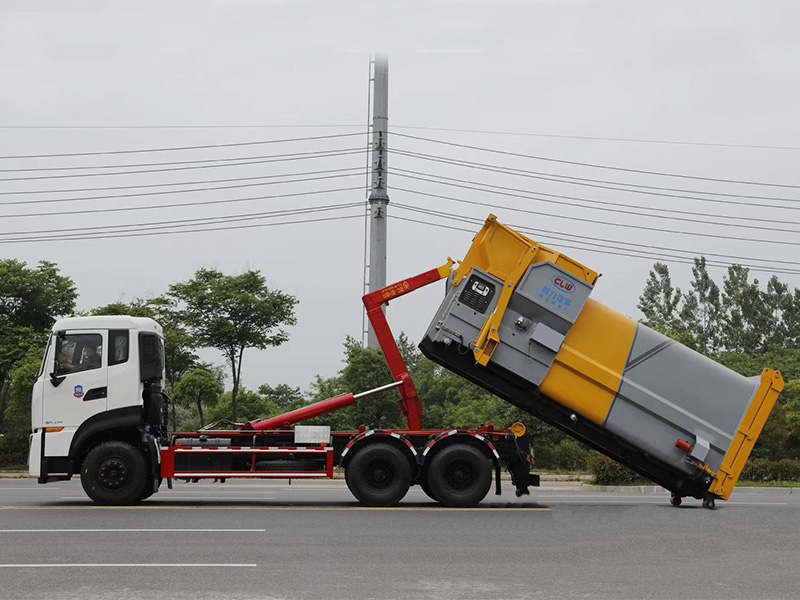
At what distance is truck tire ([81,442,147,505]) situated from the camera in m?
14.4

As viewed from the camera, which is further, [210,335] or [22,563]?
[210,335]

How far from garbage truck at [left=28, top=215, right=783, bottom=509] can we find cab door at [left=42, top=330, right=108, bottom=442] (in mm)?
16

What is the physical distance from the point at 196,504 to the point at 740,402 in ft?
27.3

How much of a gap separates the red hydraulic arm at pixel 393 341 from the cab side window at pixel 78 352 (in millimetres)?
4163

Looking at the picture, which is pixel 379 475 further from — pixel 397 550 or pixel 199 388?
pixel 199 388

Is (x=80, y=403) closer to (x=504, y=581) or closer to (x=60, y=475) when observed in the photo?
(x=60, y=475)

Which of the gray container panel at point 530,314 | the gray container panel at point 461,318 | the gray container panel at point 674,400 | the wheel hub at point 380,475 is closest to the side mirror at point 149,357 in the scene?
the wheel hub at point 380,475

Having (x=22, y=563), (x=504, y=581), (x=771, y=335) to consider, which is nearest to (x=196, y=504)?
(x=22, y=563)

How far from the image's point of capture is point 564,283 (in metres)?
14.0

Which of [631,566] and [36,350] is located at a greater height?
[36,350]

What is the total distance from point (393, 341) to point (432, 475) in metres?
2.33

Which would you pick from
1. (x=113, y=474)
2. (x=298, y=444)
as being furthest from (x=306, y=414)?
(x=113, y=474)

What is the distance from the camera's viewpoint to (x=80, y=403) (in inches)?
573

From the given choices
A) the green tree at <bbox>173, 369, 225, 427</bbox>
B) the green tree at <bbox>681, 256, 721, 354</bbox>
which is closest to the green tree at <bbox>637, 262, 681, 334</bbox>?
the green tree at <bbox>681, 256, 721, 354</bbox>
